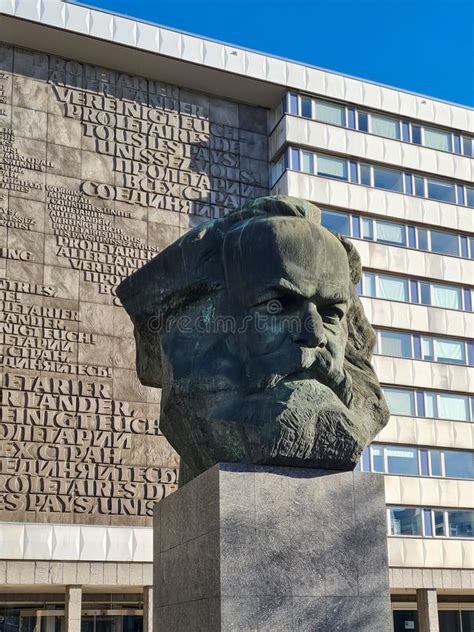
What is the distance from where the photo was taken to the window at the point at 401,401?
3494 centimetres

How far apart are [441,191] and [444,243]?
7.21 ft

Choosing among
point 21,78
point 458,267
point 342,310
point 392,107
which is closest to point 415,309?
point 458,267

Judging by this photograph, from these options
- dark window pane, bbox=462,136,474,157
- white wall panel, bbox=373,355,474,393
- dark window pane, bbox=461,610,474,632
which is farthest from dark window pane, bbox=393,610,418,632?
dark window pane, bbox=462,136,474,157

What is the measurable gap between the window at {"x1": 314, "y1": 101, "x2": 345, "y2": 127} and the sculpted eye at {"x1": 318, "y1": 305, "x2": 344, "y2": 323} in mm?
29444

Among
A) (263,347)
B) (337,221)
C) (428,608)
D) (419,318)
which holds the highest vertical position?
(337,221)

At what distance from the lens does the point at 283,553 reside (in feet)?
21.7

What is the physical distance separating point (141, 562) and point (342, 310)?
23.5m

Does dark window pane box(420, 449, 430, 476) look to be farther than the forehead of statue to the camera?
Yes

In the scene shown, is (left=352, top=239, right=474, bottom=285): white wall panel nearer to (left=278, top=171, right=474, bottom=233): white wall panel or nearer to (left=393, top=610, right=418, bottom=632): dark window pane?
(left=278, top=171, right=474, bottom=233): white wall panel

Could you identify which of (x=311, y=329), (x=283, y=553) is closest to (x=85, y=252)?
(x=311, y=329)

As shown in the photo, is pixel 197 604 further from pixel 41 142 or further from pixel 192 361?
pixel 41 142

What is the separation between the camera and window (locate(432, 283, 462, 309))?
121ft

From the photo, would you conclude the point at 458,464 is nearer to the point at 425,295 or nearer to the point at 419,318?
the point at 419,318

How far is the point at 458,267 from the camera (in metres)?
37.7
